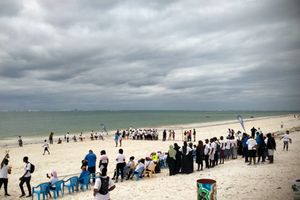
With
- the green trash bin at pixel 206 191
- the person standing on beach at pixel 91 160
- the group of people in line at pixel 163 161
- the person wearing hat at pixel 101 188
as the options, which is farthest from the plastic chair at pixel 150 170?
the person wearing hat at pixel 101 188

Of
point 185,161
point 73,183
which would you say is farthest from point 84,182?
point 185,161

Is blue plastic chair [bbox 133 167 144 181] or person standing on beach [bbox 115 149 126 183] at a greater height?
person standing on beach [bbox 115 149 126 183]

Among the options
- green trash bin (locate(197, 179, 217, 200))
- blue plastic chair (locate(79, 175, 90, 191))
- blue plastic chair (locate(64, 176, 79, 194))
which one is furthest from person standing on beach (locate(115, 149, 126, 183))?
green trash bin (locate(197, 179, 217, 200))

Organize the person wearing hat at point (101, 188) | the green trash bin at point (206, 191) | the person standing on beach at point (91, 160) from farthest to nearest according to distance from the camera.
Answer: the person standing on beach at point (91, 160) < the green trash bin at point (206, 191) < the person wearing hat at point (101, 188)

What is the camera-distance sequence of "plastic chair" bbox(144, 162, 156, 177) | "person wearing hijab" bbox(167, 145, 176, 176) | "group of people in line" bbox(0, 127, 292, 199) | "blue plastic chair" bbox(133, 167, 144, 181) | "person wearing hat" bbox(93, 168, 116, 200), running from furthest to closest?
"plastic chair" bbox(144, 162, 156, 177), "person wearing hijab" bbox(167, 145, 176, 176), "blue plastic chair" bbox(133, 167, 144, 181), "group of people in line" bbox(0, 127, 292, 199), "person wearing hat" bbox(93, 168, 116, 200)

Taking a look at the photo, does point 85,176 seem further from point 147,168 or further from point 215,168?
point 215,168

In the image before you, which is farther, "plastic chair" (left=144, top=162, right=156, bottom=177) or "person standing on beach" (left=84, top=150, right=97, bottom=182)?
"plastic chair" (left=144, top=162, right=156, bottom=177)

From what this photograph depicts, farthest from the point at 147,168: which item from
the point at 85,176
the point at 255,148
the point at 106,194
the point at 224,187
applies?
the point at 106,194

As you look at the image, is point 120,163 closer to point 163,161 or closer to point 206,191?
point 163,161

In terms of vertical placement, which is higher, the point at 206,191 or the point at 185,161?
the point at 206,191

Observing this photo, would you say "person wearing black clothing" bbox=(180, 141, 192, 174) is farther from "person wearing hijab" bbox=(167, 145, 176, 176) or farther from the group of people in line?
"person wearing hijab" bbox=(167, 145, 176, 176)

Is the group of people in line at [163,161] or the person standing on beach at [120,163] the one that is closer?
the group of people in line at [163,161]

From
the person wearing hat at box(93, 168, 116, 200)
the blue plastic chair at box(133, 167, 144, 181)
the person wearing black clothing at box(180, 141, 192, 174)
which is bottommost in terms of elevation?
the blue plastic chair at box(133, 167, 144, 181)

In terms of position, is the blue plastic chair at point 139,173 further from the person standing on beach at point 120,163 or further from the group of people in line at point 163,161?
the person standing on beach at point 120,163
